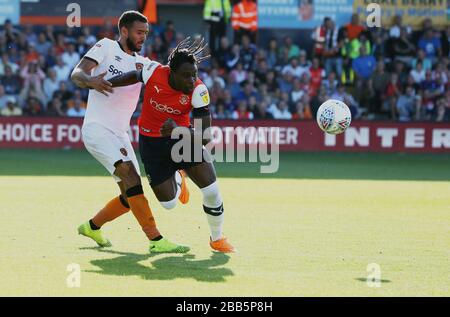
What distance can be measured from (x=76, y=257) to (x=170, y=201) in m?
1.24

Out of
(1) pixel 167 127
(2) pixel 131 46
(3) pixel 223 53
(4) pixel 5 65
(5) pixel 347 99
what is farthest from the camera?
(3) pixel 223 53

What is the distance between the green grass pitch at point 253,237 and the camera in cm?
806

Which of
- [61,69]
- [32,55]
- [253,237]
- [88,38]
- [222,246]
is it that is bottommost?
[253,237]

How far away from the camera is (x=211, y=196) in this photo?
9.78 metres

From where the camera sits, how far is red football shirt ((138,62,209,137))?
32.1 ft

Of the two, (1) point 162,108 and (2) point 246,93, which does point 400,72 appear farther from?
(1) point 162,108

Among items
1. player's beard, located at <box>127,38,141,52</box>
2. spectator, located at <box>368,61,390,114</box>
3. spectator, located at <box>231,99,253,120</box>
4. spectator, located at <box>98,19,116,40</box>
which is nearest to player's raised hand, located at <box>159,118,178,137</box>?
player's beard, located at <box>127,38,141,52</box>

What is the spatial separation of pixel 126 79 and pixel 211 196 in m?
1.52

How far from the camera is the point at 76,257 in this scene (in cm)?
946

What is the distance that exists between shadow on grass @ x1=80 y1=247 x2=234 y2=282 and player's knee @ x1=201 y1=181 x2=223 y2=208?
53cm

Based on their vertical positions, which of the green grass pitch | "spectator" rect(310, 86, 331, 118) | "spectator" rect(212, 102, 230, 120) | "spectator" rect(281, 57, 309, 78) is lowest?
the green grass pitch

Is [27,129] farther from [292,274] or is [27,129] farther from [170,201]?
[292,274]

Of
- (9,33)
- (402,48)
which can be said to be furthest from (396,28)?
(9,33)

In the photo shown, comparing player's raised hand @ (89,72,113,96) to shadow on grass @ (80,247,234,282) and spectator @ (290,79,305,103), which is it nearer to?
shadow on grass @ (80,247,234,282)
